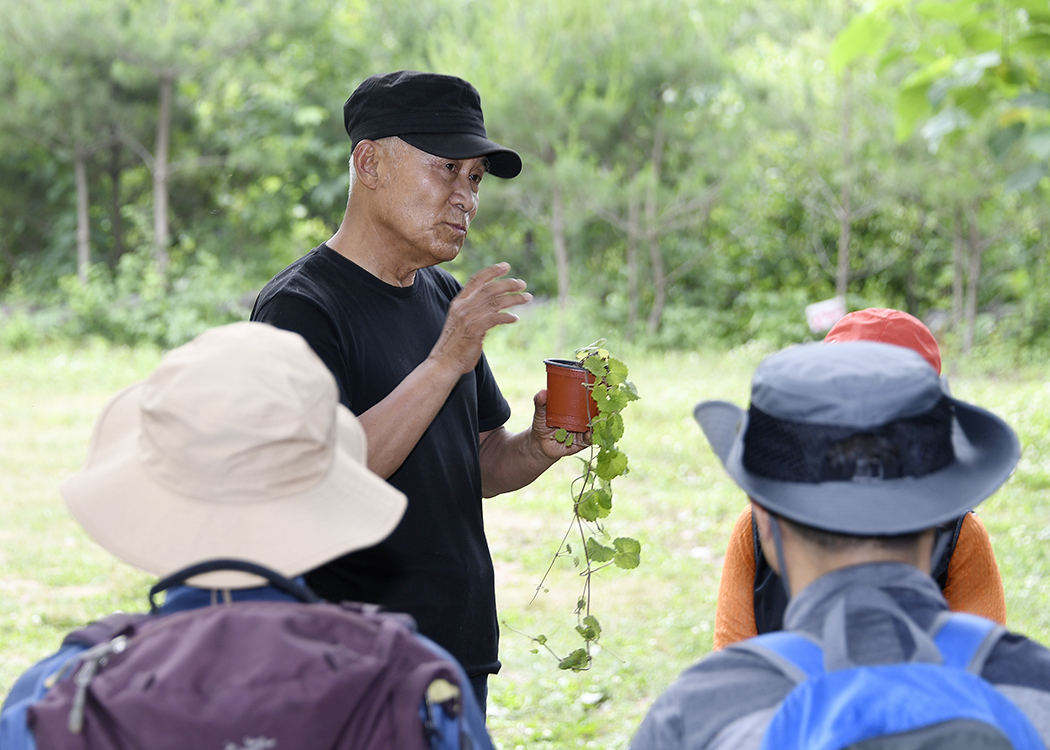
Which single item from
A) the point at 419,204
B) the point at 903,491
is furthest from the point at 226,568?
the point at 419,204

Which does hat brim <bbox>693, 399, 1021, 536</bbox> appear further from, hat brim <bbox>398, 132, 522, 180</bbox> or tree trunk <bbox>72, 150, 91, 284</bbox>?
tree trunk <bbox>72, 150, 91, 284</bbox>

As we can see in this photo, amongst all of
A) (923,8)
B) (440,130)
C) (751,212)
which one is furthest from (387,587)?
(751,212)

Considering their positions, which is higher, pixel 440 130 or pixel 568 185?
pixel 440 130

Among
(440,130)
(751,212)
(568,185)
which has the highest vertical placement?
(440,130)

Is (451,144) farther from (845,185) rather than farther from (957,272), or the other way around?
(957,272)

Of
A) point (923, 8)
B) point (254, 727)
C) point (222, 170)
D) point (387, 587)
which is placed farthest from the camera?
point (222, 170)

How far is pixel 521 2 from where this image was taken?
510 inches

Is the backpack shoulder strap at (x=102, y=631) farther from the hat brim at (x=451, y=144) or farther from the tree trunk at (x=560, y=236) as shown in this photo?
the tree trunk at (x=560, y=236)

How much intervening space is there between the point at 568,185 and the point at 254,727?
11.9 metres

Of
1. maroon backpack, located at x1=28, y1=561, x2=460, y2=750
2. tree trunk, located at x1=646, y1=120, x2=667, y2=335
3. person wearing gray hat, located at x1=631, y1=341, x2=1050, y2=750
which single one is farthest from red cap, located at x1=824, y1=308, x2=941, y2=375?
tree trunk, located at x1=646, y1=120, x2=667, y2=335

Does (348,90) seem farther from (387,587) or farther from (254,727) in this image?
(254,727)

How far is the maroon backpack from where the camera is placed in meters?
0.95

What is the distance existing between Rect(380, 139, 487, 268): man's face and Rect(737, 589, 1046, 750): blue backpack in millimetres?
1344

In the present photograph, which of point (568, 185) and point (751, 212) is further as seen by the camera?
point (751, 212)
